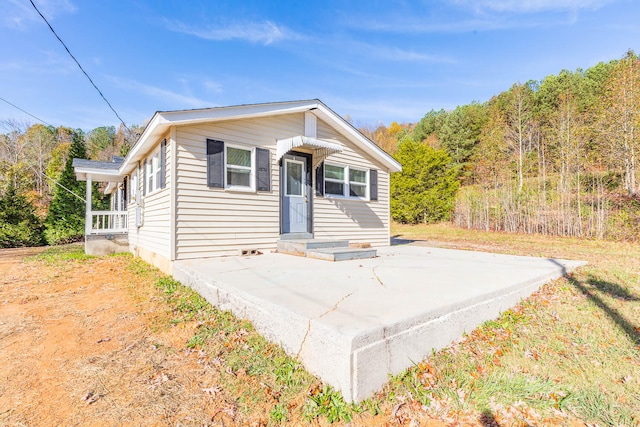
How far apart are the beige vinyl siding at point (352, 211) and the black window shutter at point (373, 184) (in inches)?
6.1

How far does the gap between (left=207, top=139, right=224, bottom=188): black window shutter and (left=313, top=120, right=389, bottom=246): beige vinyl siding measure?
2576mm

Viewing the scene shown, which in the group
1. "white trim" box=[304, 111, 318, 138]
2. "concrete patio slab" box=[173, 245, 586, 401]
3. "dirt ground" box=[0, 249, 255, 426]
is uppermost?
"white trim" box=[304, 111, 318, 138]

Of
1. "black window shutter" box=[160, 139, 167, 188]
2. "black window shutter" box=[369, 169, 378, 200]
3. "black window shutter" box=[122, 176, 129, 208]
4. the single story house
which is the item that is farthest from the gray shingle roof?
"black window shutter" box=[369, 169, 378, 200]

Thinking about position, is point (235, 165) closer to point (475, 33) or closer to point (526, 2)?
point (526, 2)

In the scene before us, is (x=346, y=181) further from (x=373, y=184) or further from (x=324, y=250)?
(x=324, y=250)

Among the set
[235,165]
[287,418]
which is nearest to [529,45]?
[235,165]

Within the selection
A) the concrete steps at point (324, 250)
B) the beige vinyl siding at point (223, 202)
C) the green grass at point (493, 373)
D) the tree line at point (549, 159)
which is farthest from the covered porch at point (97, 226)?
the tree line at point (549, 159)

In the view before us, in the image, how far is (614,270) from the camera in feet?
17.5

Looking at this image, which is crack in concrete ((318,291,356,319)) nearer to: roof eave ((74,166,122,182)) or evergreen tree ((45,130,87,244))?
roof eave ((74,166,122,182))

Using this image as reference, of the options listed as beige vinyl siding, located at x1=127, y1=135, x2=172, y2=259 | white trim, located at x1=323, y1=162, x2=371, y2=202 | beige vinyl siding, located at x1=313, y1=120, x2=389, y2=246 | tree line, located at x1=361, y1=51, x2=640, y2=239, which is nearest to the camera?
beige vinyl siding, located at x1=127, y1=135, x2=172, y2=259

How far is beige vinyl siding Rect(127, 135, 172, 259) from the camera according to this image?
18.6 ft

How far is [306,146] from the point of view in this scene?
698 centimetres

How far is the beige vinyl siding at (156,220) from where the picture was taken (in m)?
5.68

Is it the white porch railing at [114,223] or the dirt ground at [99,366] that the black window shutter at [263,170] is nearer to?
the dirt ground at [99,366]
